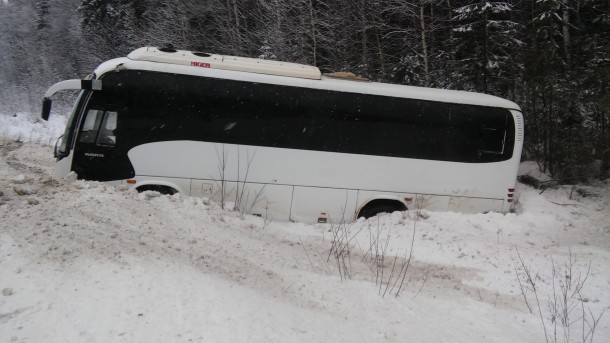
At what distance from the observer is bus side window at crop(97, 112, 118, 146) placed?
7801 mm

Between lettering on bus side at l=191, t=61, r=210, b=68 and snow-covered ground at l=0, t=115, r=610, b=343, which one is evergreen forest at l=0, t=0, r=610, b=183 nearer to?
snow-covered ground at l=0, t=115, r=610, b=343

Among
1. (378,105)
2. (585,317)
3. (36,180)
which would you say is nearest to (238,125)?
(378,105)

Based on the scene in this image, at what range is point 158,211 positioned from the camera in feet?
21.4

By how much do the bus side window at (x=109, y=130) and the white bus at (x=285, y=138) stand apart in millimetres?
19

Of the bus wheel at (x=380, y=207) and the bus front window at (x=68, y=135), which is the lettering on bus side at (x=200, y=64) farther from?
the bus wheel at (x=380, y=207)

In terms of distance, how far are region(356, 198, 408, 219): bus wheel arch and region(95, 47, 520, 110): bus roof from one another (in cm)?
215

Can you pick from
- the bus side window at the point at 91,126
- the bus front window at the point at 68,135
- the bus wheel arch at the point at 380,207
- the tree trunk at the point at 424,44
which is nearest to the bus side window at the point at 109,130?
the bus side window at the point at 91,126

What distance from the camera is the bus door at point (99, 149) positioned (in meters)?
Result: 7.77

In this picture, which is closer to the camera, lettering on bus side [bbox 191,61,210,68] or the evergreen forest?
lettering on bus side [bbox 191,61,210,68]

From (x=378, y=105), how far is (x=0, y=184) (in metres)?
6.75

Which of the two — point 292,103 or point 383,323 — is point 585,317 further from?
point 292,103

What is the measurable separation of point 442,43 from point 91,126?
13961 mm

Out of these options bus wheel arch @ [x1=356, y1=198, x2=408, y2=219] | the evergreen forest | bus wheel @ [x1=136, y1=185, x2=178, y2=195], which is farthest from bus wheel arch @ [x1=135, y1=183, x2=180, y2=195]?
the evergreen forest

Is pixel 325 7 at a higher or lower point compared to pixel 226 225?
higher
